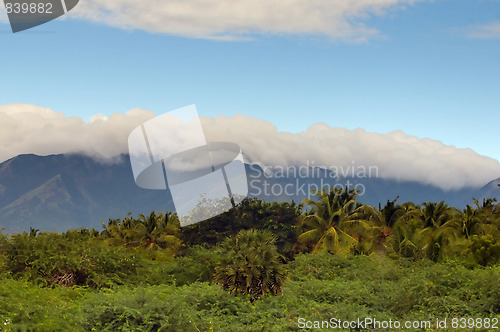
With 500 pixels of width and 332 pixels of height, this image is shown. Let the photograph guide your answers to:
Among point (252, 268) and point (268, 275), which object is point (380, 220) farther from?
point (252, 268)

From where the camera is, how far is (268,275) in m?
21.1

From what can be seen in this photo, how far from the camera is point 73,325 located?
17.2 meters

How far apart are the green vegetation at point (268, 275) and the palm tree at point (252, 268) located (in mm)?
45

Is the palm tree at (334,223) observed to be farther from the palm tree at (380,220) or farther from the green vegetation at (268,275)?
the palm tree at (380,220)

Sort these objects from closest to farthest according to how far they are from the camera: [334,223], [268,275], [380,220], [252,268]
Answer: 1. [252,268]
2. [268,275]
3. [334,223]
4. [380,220]

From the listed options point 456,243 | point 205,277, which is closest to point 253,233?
point 205,277

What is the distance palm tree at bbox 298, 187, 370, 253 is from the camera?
140 ft

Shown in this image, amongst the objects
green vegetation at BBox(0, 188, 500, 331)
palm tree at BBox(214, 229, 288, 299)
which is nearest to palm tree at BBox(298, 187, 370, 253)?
green vegetation at BBox(0, 188, 500, 331)

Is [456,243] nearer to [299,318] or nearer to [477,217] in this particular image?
[477,217]

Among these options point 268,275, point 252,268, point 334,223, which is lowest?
point 334,223

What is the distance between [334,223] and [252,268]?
24933 millimetres

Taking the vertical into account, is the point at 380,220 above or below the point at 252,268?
below

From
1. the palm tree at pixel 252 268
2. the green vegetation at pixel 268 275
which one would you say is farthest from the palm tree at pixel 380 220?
the palm tree at pixel 252 268

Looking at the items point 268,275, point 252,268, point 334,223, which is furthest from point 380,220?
point 252,268
